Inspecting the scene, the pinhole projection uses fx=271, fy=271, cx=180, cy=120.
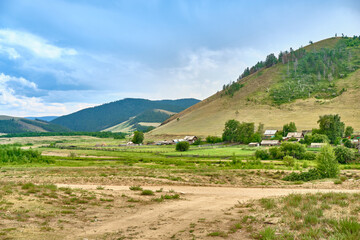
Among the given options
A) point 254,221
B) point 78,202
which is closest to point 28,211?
point 78,202

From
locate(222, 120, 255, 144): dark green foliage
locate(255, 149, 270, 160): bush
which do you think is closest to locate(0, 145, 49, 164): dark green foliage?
locate(255, 149, 270, 160): bush

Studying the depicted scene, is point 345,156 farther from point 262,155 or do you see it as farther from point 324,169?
point 324,169

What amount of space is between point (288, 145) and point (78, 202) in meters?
59.3

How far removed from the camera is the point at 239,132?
384 ft

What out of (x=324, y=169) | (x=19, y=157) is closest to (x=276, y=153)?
(x=324, y=169)

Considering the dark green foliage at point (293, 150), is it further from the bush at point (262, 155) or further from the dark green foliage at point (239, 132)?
the dark green foliage at point (239, 132)

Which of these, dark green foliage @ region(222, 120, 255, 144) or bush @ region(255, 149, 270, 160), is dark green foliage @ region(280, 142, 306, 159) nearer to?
bush @ region(255, 149, 270, 160)

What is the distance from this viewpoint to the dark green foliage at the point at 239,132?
115 meters

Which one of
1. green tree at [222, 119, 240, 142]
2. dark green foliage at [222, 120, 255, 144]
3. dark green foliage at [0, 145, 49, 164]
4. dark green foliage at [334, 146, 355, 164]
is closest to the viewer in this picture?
dark green foliage at [0, 145, 49, 164]

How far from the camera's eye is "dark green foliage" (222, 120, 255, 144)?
115m

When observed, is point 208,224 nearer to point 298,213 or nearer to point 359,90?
point 298,213

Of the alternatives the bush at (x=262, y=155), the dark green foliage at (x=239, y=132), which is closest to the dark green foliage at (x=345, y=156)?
the bush at (x=262, y=155)

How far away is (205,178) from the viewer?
36250 millimetres

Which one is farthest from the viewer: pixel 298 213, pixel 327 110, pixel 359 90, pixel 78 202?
pixel 359 90
